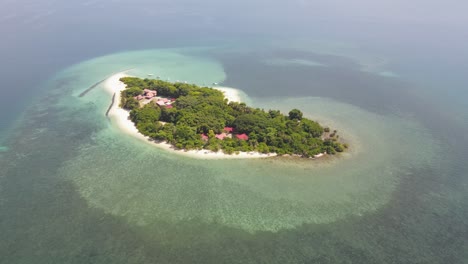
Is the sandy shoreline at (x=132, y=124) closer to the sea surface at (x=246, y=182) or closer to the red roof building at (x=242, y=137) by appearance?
the sea surface at (x=246, y=182)

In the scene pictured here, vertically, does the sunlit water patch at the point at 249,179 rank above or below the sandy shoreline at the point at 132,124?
below

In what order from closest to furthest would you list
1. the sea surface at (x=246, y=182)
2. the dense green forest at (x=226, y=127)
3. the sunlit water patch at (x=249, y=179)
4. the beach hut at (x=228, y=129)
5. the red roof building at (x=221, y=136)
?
the sea surface at (x=246, y=182), the sunlit water patch at (x=249, y=179), the dense green forest at (x=226, y=127), the red roof building at (x=221, y=136), the beach hut at (x=228, y=129)

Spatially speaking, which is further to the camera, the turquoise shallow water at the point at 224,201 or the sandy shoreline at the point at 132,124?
the sandy shoreline at the point at 132,124

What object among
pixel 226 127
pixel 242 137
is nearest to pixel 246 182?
pixel 242 137

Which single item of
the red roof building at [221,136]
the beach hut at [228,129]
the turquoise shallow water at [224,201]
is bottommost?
the turquoise shallow water at [224,201]

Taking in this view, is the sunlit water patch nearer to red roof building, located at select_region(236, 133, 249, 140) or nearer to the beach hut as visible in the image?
red roof building, located at select_region(236, 133, 249, 140)

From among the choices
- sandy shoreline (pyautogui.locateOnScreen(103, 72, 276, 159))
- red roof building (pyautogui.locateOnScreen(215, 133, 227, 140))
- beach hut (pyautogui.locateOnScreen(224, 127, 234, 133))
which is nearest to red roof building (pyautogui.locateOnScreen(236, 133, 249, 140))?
red roof building (pyautogui.locateOnScreen(215, 133, 227, 140))

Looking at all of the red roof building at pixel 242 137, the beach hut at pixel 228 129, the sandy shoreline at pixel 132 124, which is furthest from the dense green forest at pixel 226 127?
the sandy shoreline at pixel 132 124

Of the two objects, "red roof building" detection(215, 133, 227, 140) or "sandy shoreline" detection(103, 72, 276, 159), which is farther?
"red roof building" detection(215, 133, 227, 140)
